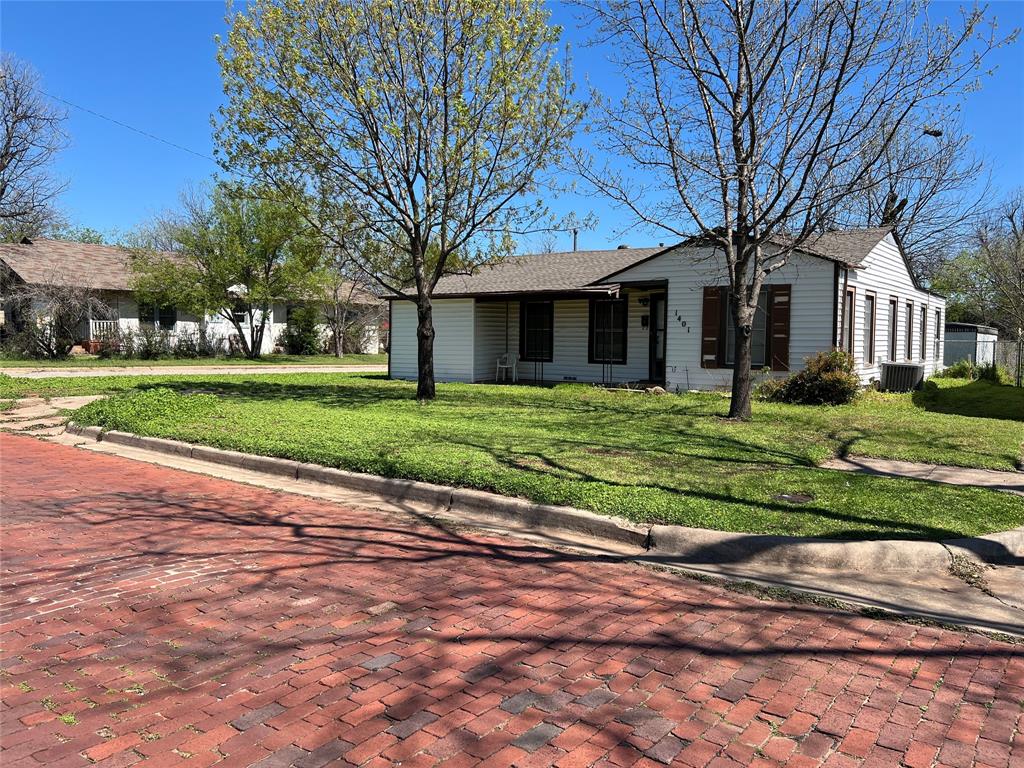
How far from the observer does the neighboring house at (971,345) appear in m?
30.9

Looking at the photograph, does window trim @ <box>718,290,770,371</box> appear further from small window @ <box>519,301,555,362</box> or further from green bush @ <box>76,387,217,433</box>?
green bush @ <box>76,387,217,433</box>

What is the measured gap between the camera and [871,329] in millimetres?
19078

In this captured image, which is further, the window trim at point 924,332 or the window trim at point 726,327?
the window trim at point 924,332

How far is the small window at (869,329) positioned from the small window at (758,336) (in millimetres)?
2991

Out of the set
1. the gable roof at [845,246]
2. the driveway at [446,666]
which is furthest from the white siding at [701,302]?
the driveway at [446,666]

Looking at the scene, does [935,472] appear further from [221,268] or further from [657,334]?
[221,268]

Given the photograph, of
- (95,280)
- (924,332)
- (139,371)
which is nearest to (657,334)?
(924,332)

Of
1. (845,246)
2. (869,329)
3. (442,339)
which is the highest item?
(845,246)

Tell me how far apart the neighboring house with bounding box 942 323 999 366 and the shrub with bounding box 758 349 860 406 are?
1804 centimetres

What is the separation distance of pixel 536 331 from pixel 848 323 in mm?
8833

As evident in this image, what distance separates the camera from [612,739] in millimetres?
3145

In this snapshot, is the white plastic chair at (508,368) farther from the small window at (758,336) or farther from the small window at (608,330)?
the small window at (758,336)

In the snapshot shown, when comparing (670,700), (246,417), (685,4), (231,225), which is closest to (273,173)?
(246,417)

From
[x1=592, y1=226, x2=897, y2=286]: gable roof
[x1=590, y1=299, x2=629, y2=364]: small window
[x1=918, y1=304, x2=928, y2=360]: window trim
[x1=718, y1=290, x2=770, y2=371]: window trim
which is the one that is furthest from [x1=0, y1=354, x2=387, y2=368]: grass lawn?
[x1=918, y1=304, x2=928, y2=360]: window trim
